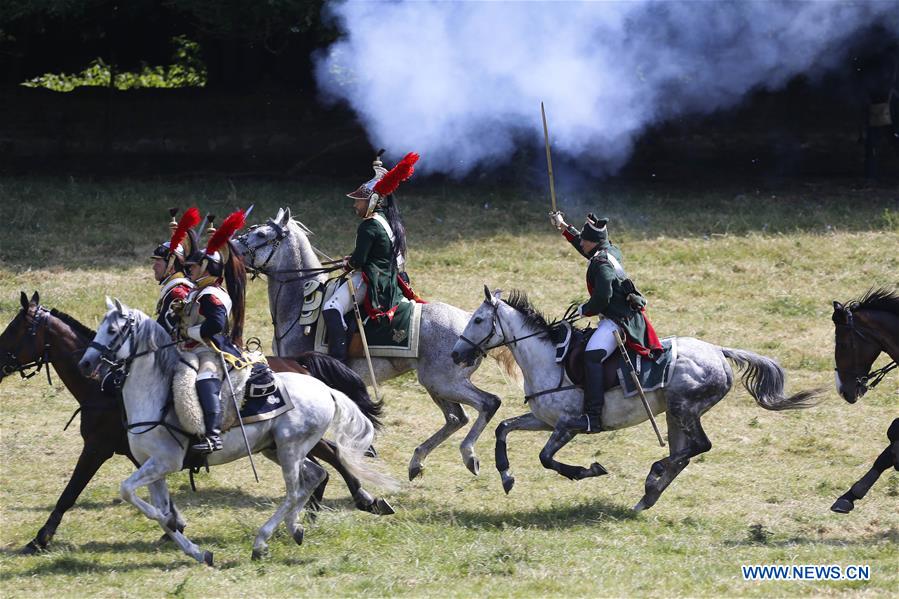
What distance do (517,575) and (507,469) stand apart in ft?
6.74

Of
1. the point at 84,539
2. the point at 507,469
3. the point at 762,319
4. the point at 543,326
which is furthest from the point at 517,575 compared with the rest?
the point at 762,319

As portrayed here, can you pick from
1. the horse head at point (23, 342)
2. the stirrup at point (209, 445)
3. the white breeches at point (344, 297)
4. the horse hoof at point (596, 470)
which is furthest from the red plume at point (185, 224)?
the horse hoof at point (596, 470)

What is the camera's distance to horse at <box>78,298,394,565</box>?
31.1 ft

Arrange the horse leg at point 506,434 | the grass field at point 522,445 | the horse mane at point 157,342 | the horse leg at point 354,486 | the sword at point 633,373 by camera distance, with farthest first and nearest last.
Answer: the horse leg at point 506,434 → the sword at point 633,373 → the horse leg at point 354,486 → the horse mane at point 157,342 → the grass field at point 522,445

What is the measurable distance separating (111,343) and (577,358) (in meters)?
4.00

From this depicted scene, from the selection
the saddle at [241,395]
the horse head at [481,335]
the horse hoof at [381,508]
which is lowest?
the horse hoof at [381,508]

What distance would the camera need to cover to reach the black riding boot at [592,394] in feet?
35.4

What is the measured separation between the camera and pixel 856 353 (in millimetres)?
10797

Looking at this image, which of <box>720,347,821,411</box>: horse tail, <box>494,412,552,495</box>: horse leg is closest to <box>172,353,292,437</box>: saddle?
<box>494,412,552,495</box>: horse leg

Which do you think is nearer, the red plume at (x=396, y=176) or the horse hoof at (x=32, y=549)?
the horse hoof at (x=32, y=549)

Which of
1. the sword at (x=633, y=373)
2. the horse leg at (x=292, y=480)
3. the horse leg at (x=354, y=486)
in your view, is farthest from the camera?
the sword at (x=633, y=373)

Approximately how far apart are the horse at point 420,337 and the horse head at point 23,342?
2.31 metres

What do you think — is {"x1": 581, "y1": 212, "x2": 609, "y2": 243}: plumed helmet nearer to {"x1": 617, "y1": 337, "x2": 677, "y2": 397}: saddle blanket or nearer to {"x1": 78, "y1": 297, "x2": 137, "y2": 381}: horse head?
{"x1": 617, "y1": 337, "x2": 677, "y2": 397}: saddle blanket

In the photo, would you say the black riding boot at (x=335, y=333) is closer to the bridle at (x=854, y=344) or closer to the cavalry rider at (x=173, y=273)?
the cavalry rider at (x=173, y=273)
